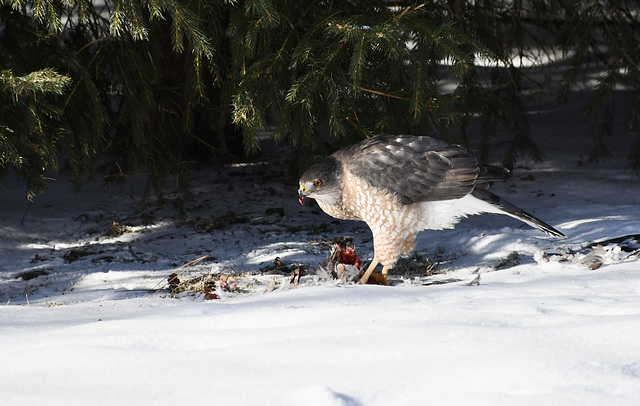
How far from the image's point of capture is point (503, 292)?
3113 millimetres

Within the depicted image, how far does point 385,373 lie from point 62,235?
4.41 meters

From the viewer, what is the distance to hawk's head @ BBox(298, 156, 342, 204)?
4035 mm

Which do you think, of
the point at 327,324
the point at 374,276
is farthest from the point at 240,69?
the point at 327,324

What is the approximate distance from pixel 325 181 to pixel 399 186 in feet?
1.41

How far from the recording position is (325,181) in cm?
→ 404

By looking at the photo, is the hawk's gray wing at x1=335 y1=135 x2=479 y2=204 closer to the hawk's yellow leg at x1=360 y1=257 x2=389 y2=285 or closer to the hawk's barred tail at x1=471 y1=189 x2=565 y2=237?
the hawk's barred tail at x1=471 y1=189 x2=565 y2=237

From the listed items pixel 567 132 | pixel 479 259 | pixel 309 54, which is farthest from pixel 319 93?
pixel 567 132

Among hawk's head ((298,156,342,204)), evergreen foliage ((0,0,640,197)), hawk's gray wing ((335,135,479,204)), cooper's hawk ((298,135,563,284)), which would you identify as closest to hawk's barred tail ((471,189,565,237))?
cooper's hawk ((298,135,563,284))

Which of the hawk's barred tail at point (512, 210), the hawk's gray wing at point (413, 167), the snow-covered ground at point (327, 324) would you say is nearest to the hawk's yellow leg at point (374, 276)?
the snow-covered ground at point (327, 324)

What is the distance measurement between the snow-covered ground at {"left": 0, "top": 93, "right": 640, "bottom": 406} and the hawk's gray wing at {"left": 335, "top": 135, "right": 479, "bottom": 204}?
0.51 m

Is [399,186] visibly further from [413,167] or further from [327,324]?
[327,324]

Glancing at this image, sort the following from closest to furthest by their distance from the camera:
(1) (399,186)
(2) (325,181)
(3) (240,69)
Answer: (1) (399,186) < (2) (325,181) < (3) (240,69)

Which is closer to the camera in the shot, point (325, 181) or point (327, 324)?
point (327, 324)

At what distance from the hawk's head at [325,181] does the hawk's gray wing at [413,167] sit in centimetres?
8
